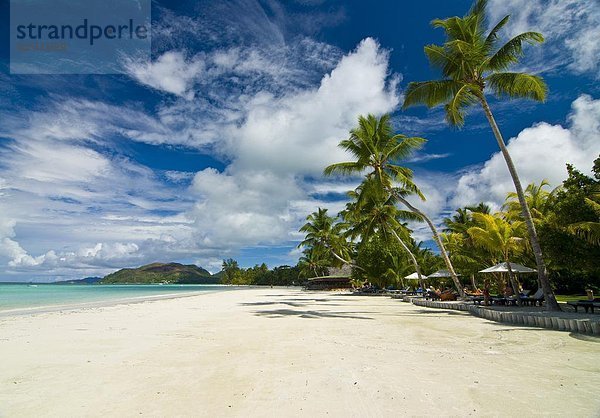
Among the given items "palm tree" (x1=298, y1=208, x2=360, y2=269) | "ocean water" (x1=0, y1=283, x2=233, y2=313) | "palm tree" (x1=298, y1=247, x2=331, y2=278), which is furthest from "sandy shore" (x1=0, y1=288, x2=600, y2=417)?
"palm tree" (x1=298, y1=247, x2=331, y2=278)

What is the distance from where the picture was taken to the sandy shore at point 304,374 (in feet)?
13.8

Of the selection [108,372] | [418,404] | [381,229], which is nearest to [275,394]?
[418,404]

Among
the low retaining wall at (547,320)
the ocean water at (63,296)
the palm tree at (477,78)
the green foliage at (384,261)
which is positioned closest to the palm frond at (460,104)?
the palm tree at (477,78)

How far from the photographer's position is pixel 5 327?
39.7ft

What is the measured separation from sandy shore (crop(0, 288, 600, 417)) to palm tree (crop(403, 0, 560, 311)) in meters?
5.95

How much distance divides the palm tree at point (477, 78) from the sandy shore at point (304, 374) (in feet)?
19.5

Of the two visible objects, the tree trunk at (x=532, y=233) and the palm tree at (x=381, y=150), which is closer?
the tree trunk at (x=532, y=233)

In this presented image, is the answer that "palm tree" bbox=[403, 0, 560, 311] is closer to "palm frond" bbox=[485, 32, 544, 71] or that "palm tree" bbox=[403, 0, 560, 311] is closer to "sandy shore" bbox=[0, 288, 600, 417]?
"palm frond" bbox=[485, 32, 544, 71]

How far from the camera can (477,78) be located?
45.4 ft

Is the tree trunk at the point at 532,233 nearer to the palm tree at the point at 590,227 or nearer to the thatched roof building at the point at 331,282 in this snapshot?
A: the palm tree at the point at 590,227

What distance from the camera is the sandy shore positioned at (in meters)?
4.21

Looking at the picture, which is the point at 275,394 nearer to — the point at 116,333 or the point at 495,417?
the point at 495,417

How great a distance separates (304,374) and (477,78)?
1315cm

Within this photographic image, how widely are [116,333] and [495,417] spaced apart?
9.94 metres
